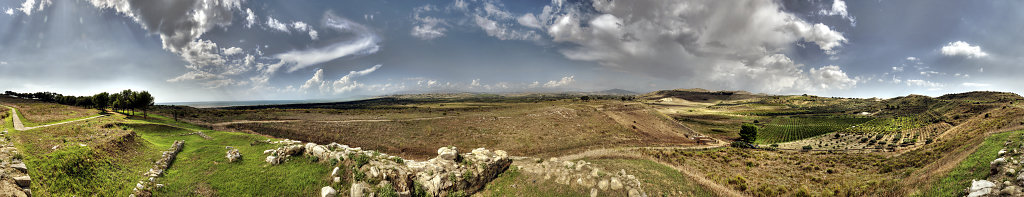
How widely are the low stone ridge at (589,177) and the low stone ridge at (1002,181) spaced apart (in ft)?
32.6

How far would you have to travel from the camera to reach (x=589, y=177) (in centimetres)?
1462

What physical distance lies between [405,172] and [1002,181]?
22501mm

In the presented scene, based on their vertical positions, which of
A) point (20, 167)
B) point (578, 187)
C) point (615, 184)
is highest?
point (20, 167)

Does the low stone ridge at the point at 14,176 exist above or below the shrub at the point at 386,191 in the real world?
above

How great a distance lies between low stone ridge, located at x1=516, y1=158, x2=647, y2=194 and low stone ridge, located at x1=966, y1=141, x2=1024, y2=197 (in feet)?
32.6

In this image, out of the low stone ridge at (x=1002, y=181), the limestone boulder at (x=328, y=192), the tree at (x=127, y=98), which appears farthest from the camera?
the tree at (x=127, y=98)

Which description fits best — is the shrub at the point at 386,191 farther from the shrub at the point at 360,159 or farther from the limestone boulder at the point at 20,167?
the limestone boulder at the point at 20,167

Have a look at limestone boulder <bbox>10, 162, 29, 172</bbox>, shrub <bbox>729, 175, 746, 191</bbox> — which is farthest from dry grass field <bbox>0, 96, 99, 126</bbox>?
shrub <bbox>729, 175, 746, 191</bbox>

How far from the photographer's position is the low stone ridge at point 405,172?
1260cm

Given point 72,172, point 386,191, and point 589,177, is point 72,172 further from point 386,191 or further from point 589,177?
point 589,177

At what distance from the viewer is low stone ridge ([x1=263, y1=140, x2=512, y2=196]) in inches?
496

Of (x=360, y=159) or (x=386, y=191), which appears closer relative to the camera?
(x=386, y=191)

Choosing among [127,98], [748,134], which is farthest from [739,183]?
[127,98]

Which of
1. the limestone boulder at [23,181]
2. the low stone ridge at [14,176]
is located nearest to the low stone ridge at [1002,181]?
the low stone ridge at [14,176]
